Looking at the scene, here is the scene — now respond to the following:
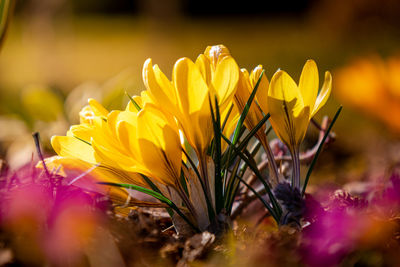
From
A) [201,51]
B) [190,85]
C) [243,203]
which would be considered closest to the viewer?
[190,85]

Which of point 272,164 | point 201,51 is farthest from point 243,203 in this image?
point 201,51

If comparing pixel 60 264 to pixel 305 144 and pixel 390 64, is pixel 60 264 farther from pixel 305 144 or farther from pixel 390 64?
pixel 390 64

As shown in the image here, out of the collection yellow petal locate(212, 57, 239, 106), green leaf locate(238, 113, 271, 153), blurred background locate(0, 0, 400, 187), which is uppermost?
yellow petal locate(212, 57, 239, 106)

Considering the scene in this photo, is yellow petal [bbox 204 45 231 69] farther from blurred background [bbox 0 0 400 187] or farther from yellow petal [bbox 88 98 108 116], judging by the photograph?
blurred background [bbox 0 0 400 187]

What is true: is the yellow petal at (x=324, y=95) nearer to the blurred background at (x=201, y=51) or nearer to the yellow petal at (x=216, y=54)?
the yellow petal at (x=216, y=54)

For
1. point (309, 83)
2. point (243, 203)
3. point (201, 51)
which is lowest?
point (201, 51)

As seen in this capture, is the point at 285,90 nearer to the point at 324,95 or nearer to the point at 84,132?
the point at 324,95

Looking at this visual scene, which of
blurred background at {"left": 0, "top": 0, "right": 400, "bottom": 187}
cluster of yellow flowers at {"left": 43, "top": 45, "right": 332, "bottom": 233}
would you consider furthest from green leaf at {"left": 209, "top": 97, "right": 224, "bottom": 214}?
blurred background at {"left": 0, "top": 0, "right": 400, "bottom": 187}
